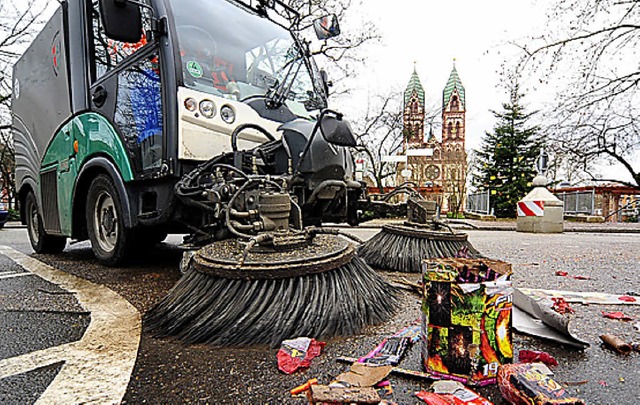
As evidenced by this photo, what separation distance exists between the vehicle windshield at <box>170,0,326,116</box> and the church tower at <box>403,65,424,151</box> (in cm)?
1600

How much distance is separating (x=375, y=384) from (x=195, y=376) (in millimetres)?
580

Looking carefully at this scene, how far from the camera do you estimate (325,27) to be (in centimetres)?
363

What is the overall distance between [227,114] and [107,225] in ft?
4.95

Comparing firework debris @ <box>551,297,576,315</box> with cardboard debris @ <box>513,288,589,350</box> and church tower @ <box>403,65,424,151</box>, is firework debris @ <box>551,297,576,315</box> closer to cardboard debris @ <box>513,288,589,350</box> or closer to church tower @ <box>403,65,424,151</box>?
cardboard debris @ <box>513,288,589,350</box>

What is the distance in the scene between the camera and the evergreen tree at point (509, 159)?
1752cm

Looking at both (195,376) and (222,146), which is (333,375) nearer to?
(195,376)

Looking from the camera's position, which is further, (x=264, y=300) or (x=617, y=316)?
(x=617, y=316)

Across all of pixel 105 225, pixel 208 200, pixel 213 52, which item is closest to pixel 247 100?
pixel 213 52

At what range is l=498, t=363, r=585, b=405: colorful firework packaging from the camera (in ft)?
3.18

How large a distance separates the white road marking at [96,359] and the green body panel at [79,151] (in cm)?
122

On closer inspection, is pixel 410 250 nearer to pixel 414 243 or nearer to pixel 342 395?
pixel 414 243

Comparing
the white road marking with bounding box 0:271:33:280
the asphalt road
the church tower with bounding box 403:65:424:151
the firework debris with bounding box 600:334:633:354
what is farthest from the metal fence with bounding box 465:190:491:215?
the white road marking with bounding box 0:271:33:280

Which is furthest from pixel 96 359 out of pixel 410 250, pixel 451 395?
pixel 410 250

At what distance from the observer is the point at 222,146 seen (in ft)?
9.23
